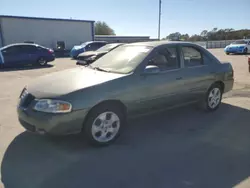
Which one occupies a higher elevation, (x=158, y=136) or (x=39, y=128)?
(x=39, y=128)

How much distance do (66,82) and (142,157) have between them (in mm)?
1624

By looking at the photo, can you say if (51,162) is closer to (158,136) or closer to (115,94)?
(115,94)

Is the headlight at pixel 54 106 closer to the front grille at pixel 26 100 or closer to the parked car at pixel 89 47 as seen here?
the front grille at pixel 26 100

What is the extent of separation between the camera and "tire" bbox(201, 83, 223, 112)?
5601 mm

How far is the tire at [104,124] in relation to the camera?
3.71m

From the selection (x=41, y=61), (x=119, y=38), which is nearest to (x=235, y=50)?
(x=41, y=61)

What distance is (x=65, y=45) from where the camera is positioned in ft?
109

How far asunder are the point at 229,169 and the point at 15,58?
48.8ft

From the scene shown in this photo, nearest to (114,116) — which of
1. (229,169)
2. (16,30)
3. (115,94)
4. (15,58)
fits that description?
(115,94)

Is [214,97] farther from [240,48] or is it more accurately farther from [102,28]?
[102,28]

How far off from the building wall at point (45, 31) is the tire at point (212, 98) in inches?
1112

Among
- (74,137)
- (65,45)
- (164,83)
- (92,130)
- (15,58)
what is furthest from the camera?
(65,45)

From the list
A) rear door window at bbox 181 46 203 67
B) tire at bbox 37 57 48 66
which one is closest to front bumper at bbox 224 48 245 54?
tire at bbox 37 57 48 66

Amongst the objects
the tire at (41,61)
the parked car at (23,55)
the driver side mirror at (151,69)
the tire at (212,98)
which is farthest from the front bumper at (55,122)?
the tire at (41,61)
